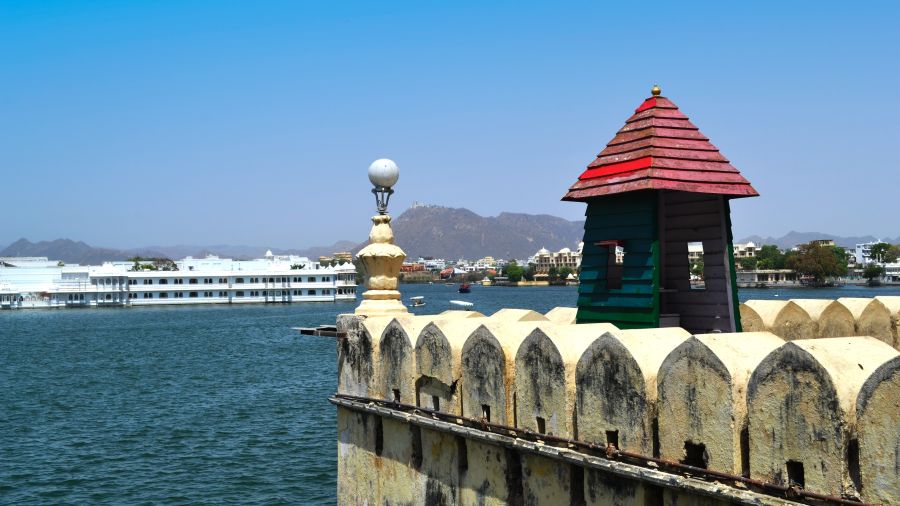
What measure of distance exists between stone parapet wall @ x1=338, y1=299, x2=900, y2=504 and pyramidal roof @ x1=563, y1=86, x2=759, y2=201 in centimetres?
220

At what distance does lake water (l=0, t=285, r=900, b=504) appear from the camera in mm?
22031

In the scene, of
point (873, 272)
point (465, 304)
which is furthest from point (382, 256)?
point (873, 272)

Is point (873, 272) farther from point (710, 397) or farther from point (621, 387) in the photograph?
point (710, 397)

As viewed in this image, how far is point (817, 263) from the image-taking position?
174m

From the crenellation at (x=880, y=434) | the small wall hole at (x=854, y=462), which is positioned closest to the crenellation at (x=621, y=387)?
the small wall hole at (x=854, y=462)

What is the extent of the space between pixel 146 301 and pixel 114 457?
11449 centimetres

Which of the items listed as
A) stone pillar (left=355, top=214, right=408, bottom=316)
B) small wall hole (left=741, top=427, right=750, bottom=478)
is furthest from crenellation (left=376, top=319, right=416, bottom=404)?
small wall hole (left=741, top=427, right=750, bottom=478)

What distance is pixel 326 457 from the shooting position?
2483 cm

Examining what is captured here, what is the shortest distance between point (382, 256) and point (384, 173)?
4.13 ft

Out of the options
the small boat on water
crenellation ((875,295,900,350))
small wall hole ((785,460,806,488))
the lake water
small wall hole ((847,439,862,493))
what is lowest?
the lake water

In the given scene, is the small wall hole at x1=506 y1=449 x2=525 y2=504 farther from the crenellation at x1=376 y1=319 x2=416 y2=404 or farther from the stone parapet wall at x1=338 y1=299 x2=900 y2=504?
the crenellation at x1=376 y1=319 x2=416 y2=404

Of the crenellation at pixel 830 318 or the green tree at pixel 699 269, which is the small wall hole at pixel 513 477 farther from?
the crenellation at pixel 830 318

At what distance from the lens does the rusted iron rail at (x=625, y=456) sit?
6145 millimetres

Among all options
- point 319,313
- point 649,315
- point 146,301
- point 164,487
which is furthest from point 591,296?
point 146,301
